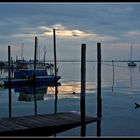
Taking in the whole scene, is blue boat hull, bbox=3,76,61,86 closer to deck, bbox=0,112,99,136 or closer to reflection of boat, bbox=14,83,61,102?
reflection of boat, bbox=14,83,61,102

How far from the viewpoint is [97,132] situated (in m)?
13.3

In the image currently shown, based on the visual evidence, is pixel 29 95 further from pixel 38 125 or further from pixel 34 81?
pixel 38 125

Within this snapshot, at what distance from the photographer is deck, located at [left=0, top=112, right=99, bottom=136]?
376 inches

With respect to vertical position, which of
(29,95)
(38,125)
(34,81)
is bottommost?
(29,95)

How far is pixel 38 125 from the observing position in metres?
10.2

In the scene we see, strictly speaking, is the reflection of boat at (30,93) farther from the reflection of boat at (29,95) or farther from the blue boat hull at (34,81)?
the blue boat hull at (34,81)

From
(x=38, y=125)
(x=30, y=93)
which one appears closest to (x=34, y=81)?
(x=30, y=93)

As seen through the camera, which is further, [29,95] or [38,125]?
[29,95]

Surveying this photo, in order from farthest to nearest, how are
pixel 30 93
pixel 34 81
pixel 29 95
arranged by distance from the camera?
pixel 34 81
pixel 30 93
pixel 29 95

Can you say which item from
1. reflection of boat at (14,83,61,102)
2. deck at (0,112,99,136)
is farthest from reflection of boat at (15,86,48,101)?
deck at (0,112,99,136)

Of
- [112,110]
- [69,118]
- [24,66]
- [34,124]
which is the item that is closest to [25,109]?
[112,110]

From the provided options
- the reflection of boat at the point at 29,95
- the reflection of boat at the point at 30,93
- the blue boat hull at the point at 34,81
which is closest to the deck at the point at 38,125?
the reflection of boat at the point at 30,93

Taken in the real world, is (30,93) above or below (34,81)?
below

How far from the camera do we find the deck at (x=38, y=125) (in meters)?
9.56
